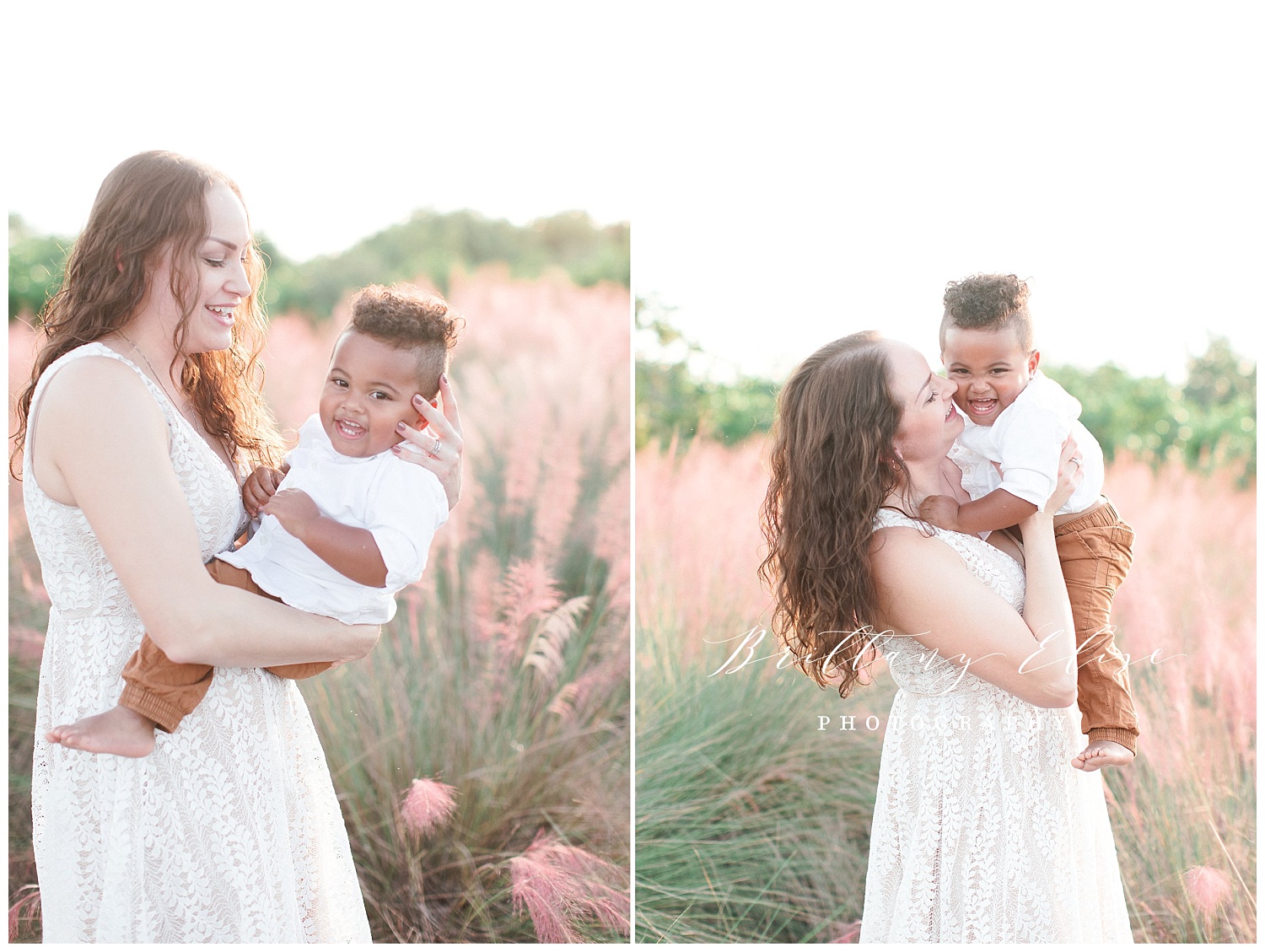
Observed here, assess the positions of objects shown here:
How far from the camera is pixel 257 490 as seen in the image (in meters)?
1.78

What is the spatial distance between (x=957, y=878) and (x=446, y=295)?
2281 millimetres

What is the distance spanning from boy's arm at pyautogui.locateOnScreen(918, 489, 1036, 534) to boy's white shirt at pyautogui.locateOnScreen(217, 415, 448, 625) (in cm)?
92

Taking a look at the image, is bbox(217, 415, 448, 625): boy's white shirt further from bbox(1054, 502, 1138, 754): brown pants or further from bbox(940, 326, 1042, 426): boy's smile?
bbox(1054, 502, 1138, 754): brown pants

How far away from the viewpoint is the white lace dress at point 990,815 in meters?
1.81

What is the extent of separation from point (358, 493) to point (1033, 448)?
4.05ft

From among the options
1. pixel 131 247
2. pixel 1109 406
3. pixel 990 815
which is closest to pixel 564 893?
pixel 990 815

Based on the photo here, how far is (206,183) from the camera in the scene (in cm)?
170

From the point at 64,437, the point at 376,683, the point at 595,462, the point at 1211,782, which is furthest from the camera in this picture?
the point at 595,462

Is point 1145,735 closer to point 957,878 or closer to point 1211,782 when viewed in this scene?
point 1211,782

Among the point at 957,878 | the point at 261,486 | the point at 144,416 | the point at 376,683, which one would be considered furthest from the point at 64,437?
the point at 957,878

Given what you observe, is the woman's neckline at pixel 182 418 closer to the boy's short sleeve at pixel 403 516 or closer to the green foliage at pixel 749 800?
the boy's short sleeve at pixel 403 516

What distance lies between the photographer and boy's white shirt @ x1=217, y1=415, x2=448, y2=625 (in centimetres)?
170

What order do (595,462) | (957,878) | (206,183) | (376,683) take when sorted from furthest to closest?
(595,462), (376,683), (957,878), (206,183)

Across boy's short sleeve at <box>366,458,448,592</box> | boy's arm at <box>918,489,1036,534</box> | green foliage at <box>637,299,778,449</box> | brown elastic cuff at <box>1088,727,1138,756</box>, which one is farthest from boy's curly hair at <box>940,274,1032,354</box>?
boy's short sleeve at <box>366,458,448,592</box>
